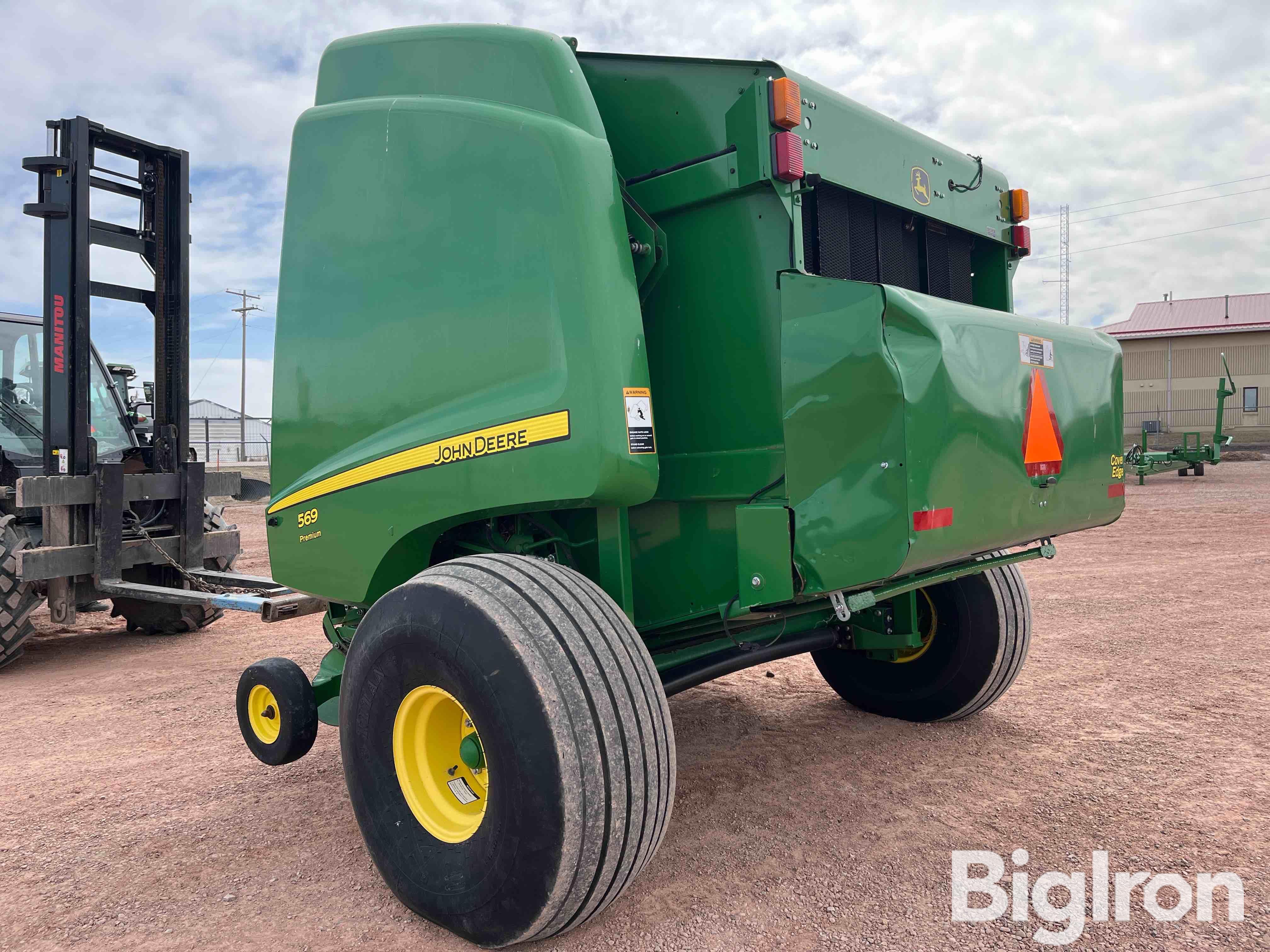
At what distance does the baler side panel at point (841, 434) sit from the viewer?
2584 mm

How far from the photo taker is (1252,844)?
308 centimetres

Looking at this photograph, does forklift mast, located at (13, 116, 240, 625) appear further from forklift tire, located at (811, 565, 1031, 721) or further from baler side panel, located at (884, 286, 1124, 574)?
baler side panel, located at (884, 286, 1124, 574)

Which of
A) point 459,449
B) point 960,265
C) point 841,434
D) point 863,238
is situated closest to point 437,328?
point 459,449

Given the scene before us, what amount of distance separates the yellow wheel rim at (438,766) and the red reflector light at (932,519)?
1.42m

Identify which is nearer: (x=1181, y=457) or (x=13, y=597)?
(x=13, y=597)

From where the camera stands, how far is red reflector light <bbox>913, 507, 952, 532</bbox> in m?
2.61

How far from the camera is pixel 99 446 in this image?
6.86m

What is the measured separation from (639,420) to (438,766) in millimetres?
1229

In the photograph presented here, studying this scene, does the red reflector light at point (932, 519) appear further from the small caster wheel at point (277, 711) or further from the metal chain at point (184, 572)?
the metal chain at point (184, 572)

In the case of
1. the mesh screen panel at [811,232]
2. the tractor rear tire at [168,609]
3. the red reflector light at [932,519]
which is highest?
the mesh screen panel at [811,232]

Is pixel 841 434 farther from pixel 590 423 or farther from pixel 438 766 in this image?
pixel 438 766

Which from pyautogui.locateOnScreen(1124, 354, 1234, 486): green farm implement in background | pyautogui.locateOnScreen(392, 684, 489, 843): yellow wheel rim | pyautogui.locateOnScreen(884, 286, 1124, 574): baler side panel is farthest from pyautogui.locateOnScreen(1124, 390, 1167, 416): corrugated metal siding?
pyautogui.locateOnScreen(392, 684, 489, 843): yellow wheel rim

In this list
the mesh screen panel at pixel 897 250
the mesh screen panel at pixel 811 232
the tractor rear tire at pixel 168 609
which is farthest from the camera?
the tractor rear tire at pixel 168 609

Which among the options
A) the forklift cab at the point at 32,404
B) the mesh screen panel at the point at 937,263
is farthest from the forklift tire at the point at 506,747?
the forklift cab at the point at 32,404
